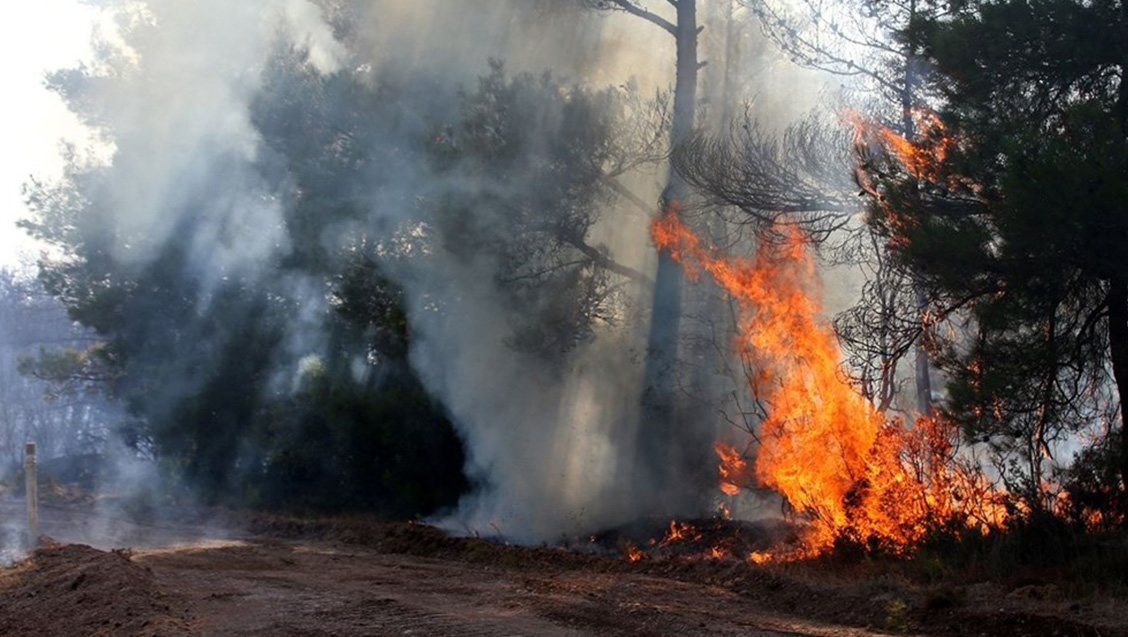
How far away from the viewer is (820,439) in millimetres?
14516

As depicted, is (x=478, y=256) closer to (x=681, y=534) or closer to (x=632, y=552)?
(x=681, y=534)

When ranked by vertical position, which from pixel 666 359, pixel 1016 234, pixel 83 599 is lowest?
pixel 83 599

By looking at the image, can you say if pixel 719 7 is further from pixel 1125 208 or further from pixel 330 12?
pixel 1125 208

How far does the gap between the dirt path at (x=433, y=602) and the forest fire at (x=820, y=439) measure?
2.55 m

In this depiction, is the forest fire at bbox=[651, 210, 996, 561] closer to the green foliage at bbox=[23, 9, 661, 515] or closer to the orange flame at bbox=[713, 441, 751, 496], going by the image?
the orange flame at bbox=[713, 441, 751, 496]

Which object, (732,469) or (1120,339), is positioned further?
(732,469)

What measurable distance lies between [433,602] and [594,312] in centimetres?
1047

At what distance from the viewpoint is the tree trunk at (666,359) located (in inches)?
807

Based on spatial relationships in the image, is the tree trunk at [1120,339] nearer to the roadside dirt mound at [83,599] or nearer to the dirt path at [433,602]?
the dirt path at [433,602]

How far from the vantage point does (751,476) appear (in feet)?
58.6

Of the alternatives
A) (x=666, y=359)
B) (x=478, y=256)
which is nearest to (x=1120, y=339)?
(x=666, y=359)

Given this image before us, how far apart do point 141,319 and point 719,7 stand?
17571 mm

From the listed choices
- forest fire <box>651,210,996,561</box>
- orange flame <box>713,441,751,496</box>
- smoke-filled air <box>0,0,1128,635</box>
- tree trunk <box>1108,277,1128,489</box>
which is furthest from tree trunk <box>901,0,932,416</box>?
orange flame <box>713,441,751,496</box>

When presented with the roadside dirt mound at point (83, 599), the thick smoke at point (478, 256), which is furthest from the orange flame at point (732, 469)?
the roadside dirt mound at point (83, 599)
